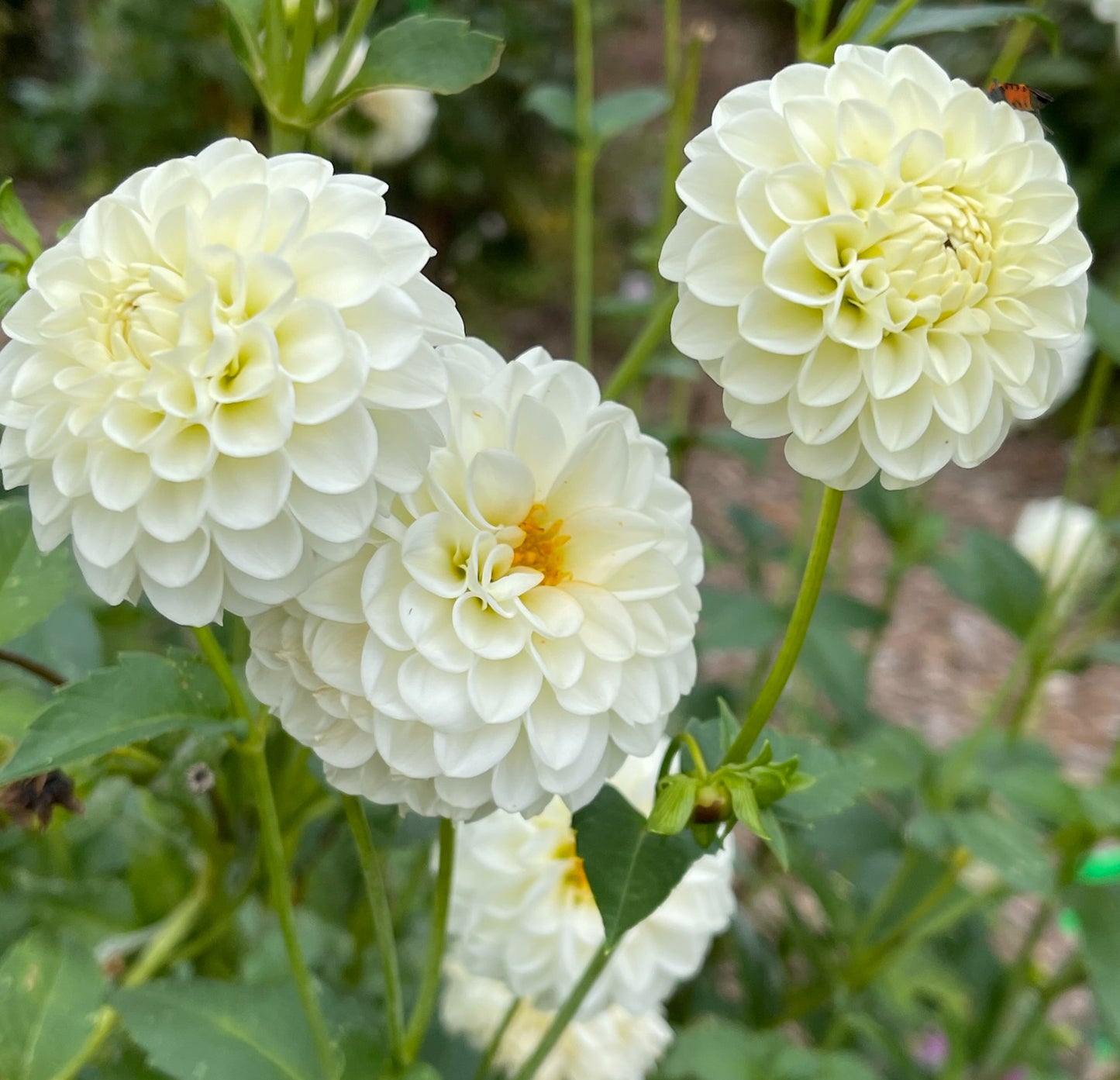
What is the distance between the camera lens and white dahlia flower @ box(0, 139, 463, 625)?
0.34m

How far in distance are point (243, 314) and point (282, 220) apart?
0.11 ft

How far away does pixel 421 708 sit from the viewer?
1.20ft

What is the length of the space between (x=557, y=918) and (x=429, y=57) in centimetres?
49

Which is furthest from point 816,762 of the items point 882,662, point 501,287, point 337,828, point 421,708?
point 501,287

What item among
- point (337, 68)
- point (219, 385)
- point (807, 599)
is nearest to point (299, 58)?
point (337, 68)

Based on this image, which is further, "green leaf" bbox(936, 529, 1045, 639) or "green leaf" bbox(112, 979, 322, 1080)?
"green leaf" bbox(936, 529, 1045, 639)

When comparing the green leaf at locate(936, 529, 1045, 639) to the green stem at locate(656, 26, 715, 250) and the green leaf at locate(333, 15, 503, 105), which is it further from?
the green leaf at locate(333, 15, 503, 105)

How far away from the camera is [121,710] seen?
0.41m

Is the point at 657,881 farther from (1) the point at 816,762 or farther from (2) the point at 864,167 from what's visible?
(2) the point at 864,167

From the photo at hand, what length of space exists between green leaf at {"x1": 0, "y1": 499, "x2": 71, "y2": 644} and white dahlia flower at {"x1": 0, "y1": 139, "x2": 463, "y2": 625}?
0.17 m

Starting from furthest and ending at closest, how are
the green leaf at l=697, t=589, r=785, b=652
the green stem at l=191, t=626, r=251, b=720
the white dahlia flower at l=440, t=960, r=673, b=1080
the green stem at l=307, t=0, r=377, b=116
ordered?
the green leaf at l=697, t=589, r=785, b=652, the white dahlia flower at l=440, t=960, r=673, b=1080, the green stem at l=307, t=0, r=377, b=116, the green stem at l=191, t=626, r=251, b=720

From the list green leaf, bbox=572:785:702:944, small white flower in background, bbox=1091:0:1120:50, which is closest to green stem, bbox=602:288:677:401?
green leaf, bbox=572:785:702:944

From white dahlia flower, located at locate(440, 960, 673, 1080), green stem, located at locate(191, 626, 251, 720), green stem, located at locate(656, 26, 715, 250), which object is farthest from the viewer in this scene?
green stem, located at locate(656, 26, 715, 250)

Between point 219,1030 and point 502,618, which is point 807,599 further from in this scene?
point 219,1030
